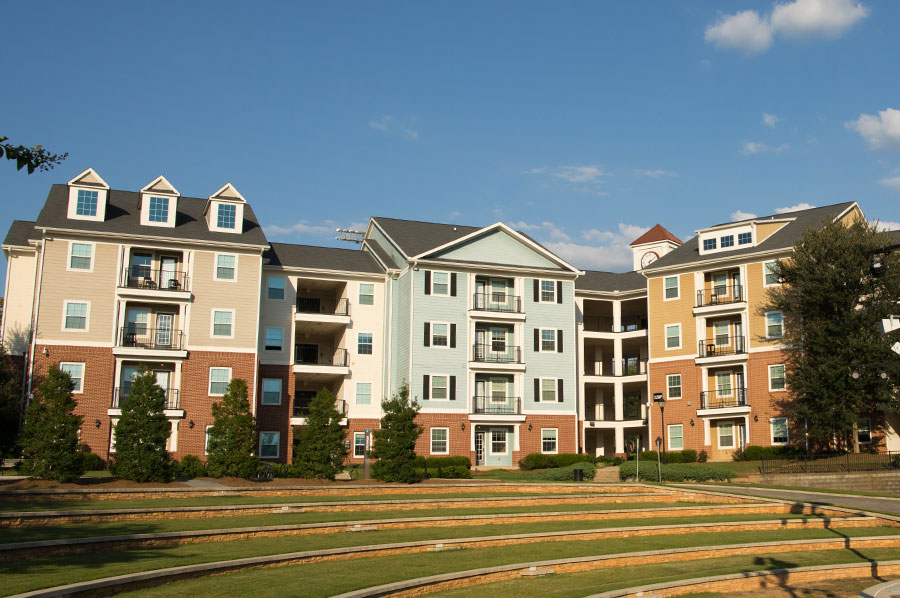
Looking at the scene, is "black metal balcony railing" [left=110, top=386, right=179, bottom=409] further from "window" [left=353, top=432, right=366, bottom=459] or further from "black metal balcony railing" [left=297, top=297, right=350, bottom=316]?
"black metal balcony railing" [left=297, top=297, right=350, bottom=316]

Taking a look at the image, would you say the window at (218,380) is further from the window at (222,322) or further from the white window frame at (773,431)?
the white window frame at (773,431)

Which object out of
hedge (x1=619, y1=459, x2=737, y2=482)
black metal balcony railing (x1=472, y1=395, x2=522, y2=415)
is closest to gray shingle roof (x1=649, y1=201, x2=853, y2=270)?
black metal balcony railing (x1=472, y1=395, x2=522, y2=415)

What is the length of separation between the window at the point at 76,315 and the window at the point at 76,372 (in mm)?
1757

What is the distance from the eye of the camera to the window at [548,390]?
159 feet

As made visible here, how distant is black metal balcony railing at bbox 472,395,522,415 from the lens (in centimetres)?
4700

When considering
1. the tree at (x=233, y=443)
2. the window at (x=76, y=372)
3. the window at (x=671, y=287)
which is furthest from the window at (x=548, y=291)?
the window at (x=76, y=372)

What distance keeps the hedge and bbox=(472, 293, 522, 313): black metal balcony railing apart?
14053 millimetres

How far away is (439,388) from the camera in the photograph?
45.8 meters

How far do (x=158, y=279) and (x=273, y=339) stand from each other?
6879 mm

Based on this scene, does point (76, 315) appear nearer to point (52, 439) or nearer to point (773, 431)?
point (52, 439)

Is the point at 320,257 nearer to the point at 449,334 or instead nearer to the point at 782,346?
the point at 449,334

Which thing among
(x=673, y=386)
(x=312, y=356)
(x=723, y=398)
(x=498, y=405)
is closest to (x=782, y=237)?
(x=723, y=398)

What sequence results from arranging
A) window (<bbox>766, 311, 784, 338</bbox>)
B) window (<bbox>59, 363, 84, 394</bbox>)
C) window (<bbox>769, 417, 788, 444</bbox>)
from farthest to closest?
window (<bbox>766, 311, 784, 338</bbox>)
window (<bbox>769, 417, 788, 444</bbox>)
window (<bbox>59, 363, 84, 394</bbox>)

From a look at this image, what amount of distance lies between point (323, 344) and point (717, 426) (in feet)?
77.0
